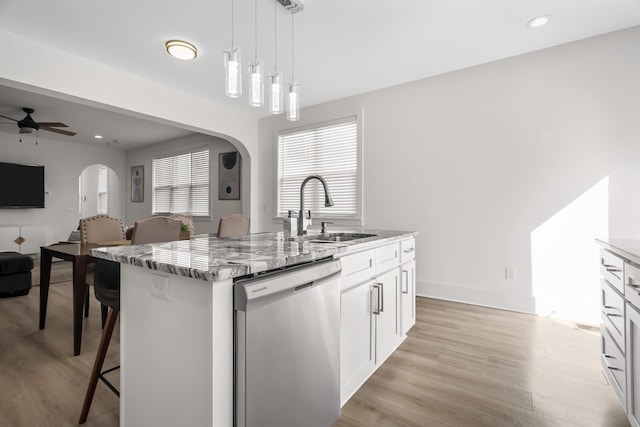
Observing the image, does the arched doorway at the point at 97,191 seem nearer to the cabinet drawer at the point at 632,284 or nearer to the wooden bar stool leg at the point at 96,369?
the wooden bar stool leg at the point at 96,369

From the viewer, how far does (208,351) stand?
957 mm

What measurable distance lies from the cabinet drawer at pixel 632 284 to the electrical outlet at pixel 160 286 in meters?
1.77

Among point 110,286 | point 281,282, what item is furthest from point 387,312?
point 110,286

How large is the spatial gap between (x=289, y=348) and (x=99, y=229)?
112 inches

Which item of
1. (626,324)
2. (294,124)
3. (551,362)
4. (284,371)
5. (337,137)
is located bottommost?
(551,362)

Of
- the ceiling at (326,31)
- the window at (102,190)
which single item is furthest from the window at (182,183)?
the window at (102,190)

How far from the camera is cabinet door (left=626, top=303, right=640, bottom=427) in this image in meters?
1.22

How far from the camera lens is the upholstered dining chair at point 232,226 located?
3154 millimetres

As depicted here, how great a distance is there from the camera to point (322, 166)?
4543mm

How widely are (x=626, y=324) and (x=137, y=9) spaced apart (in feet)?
11.9

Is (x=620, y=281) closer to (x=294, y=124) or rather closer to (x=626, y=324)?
(x=626, y=324)

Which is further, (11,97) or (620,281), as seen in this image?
(11,97)

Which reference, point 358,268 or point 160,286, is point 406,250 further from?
point 160,286

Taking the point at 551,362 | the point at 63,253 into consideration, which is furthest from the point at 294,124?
the point at 551,362
